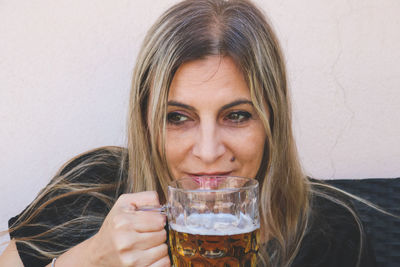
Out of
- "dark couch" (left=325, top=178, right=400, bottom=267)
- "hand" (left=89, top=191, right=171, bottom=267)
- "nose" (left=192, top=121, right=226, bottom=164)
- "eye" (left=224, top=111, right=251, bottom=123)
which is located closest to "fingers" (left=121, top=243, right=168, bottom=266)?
"hand" (left=89, top=191, right=171, bottom=267)

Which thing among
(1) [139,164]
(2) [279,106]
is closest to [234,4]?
(2) [279,106]

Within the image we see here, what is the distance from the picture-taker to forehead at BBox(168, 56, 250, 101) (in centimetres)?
141

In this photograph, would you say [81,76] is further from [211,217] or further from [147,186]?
[211,217]

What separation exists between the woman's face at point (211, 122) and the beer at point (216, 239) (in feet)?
1.17

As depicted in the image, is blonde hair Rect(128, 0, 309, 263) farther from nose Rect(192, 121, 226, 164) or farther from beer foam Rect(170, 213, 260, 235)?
beer foam Rect(170, 213, 260, 235)

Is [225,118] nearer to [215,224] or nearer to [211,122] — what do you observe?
[211,122]

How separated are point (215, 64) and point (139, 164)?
0.57 meters

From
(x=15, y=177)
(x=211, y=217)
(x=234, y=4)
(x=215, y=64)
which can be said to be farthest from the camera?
(x=15, y=177)

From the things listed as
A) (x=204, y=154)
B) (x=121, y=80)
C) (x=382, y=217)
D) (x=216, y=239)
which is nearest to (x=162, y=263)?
(x=216, y=239)

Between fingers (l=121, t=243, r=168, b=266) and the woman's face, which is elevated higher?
the woman's face

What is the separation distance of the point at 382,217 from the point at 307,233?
0.33m

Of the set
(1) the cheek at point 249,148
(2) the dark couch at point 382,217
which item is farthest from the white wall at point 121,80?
(1) the cheek at point 249,148

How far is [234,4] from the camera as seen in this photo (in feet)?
5.27

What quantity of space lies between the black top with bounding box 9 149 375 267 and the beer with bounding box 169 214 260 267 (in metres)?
0.75
